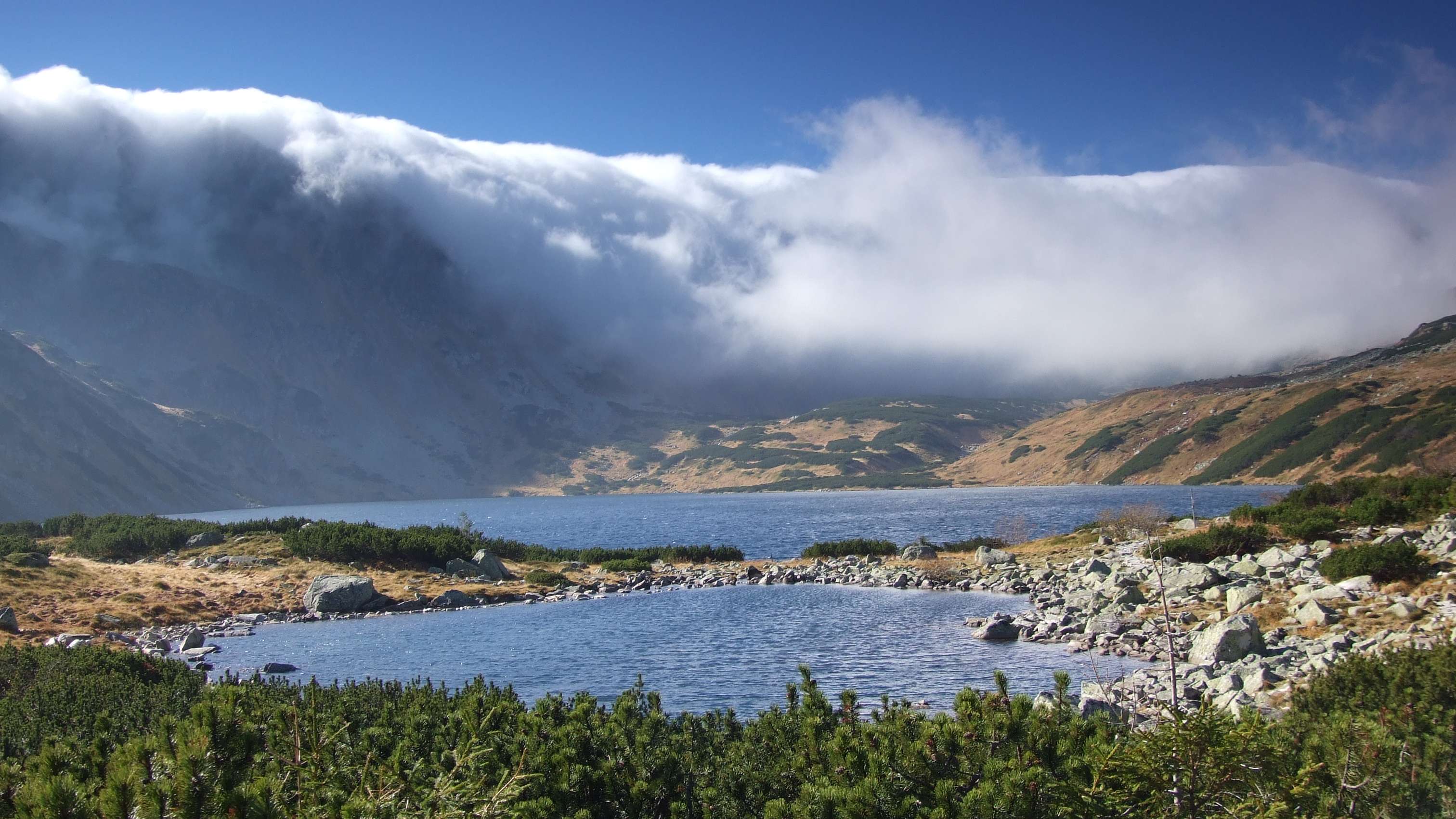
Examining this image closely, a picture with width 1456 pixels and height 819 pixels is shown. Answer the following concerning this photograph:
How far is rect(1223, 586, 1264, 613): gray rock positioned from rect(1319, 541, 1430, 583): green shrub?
2.43 metres

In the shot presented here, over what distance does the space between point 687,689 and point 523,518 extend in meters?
168

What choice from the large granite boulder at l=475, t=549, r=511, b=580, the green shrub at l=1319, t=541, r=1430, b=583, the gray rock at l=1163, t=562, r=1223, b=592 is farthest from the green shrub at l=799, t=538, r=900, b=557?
the green shrub at l=1319, t=541, r=1430, b=583

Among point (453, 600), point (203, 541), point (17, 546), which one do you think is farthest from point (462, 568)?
point (17, 546)

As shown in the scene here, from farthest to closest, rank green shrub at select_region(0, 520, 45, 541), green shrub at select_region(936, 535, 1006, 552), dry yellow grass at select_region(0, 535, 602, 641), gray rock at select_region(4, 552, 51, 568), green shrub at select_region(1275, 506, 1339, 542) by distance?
green shrub at select_region(936, 535, 1006, 552) → green shrub at select_region(0, 520, 45, 541) → gray rock at select_region(4, 552, 51, 568) → green shrub at select_region(1275, 506, 1339, 542) → dry yellow grass at select_region(0, 535, 602, 641)

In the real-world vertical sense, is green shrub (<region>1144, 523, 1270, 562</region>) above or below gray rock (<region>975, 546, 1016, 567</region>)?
Answer: above

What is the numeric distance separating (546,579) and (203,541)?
83.3 ft

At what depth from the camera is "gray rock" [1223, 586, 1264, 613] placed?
30484 millimetres

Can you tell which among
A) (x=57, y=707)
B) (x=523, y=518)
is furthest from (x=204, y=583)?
(x=523, y=518)

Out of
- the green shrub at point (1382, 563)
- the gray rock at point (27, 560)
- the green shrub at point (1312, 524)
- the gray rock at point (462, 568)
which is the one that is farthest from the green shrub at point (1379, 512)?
the gray rock at point (27, 560)

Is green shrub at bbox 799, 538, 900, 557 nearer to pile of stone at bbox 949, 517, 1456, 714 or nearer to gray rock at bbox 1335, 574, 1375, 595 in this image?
pile of stone at bbox 949, 517, 1456, 714

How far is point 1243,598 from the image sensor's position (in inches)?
1211

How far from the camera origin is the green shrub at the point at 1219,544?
139ft

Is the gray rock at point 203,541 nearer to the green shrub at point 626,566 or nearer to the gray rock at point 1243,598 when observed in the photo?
the green shrub at point 626,566

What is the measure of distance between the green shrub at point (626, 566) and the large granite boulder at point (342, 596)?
65.6 feet
